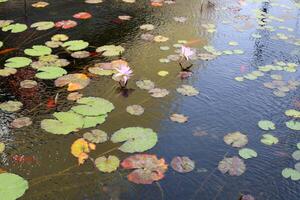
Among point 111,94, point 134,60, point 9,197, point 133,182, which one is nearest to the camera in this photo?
point 9,197

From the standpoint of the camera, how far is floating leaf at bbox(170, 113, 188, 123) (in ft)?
9.62

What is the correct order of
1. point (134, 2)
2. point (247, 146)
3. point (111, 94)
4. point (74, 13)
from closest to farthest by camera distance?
A: point (247, 146)
point (111, 94)
point (74, 13)
point (134, 2)

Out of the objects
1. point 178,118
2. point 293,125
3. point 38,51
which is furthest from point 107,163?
point 38,51

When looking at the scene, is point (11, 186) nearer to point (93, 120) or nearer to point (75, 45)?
point (93, 120)

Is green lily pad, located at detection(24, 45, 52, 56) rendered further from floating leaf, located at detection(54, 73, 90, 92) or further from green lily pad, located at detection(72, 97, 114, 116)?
green lily pad, located at detection(72, 97, 114, 116)

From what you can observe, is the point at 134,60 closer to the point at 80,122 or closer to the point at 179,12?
the point at 80,122

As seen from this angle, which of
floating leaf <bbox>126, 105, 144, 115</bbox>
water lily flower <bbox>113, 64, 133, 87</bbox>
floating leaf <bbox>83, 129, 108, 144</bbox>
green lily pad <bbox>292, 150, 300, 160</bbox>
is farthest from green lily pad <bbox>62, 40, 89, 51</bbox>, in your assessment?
green lily pad <bbox>292, 150, 300, 160</bbox>

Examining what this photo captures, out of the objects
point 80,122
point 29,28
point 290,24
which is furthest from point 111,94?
point 290,24

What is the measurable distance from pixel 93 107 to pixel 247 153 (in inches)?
44.2

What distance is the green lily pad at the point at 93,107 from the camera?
2923 mm

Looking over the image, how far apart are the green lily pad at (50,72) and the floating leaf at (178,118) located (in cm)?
104

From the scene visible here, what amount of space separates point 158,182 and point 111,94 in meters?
1.04

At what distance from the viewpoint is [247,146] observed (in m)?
2.74

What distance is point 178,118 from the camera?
2.95m
